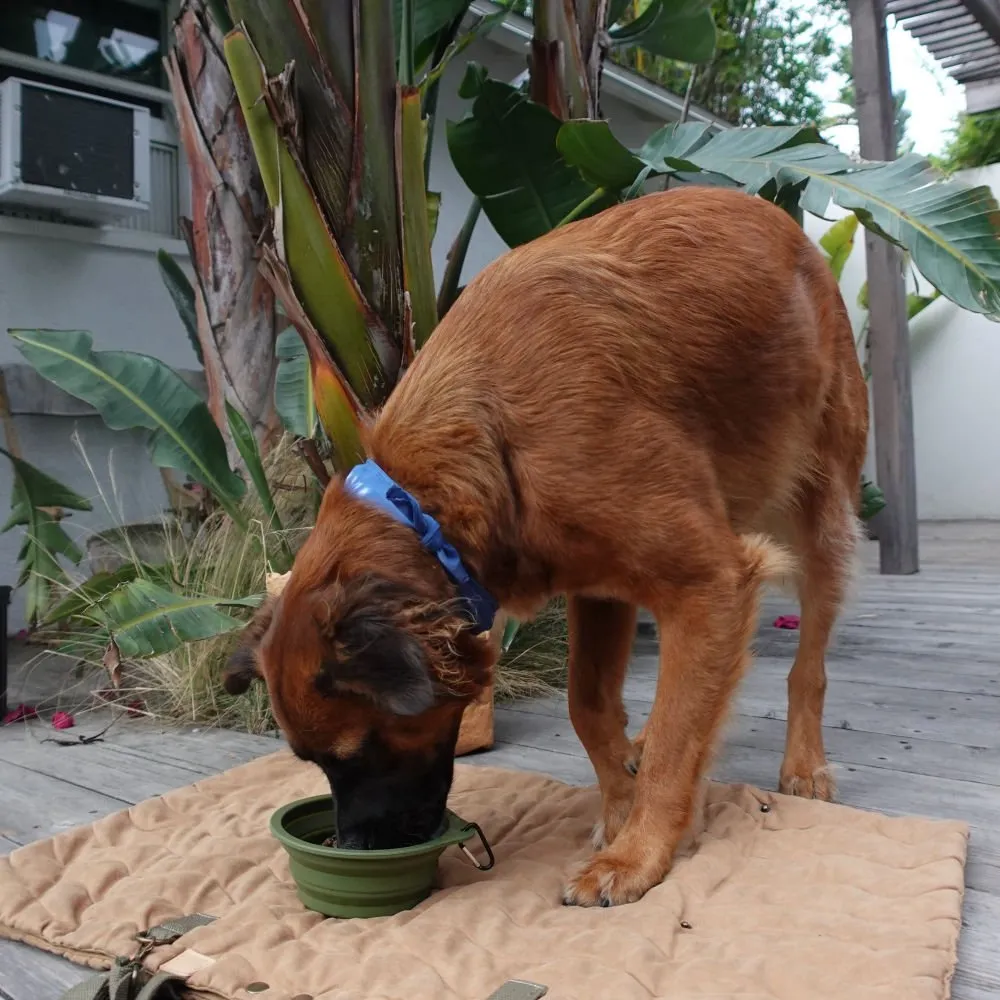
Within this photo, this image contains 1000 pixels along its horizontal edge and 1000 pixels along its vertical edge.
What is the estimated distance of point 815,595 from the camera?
3041mm

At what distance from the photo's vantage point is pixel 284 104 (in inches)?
126

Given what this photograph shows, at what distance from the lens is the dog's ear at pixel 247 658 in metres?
2.29

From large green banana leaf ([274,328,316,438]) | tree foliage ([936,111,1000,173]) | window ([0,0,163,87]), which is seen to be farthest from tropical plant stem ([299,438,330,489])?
tree foliage ([936,111,1000,173])

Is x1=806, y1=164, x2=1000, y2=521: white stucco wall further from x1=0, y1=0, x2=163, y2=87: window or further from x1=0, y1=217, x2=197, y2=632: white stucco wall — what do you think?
x1=0, y1=0, x2=163, y2=87: window

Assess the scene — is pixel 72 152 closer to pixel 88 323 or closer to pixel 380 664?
pixel 88 323

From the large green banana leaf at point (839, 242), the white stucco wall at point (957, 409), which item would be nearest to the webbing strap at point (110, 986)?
the large green banana leaf at point (839, 242)

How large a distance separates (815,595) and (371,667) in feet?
5.52

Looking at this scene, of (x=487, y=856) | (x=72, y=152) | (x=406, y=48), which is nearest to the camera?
(x=487, y=856)

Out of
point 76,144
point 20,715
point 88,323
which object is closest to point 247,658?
point 20,715

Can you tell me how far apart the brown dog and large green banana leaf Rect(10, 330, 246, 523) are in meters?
1.95

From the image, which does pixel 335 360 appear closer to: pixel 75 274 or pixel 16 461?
pixel 16 461

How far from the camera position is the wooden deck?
222 centimetres

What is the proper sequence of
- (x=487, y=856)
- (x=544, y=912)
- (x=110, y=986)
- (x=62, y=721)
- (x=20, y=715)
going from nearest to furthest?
1. (x=110, y=986)
2. (x=544, y=912)
3. (x=487, y=856)
4. (x=62, y=721)
5. (x=20, y=715)

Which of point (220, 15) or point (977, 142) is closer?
point (220, 15)
